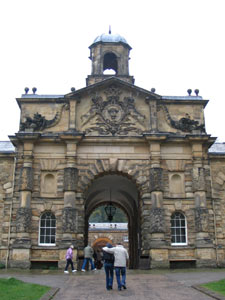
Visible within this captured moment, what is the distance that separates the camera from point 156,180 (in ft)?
69.4

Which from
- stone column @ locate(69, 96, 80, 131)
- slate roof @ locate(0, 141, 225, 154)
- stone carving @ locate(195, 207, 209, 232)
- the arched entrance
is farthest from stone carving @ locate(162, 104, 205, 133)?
stone column @ locate(69, 96, 80, 131)

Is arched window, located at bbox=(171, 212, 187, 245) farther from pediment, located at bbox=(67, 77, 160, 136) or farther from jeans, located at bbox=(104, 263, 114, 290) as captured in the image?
jeans, located at bbox=(104, 263, 114, 290)

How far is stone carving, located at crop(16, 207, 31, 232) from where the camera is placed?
66.8ft

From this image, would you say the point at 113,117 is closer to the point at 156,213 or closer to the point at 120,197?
the point at 156,213

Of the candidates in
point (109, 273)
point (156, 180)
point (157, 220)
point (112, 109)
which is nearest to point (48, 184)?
point (112, 109)

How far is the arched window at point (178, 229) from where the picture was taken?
21.3 m

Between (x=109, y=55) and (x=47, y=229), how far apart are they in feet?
42.2

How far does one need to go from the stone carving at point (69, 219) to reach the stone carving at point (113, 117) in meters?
4.53

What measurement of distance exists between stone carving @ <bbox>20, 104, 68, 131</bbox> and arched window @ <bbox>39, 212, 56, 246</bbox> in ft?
15.9

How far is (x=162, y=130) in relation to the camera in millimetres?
22859

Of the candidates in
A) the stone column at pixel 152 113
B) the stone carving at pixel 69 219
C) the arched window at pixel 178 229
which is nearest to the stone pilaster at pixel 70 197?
the stone carving at pixel 69 219

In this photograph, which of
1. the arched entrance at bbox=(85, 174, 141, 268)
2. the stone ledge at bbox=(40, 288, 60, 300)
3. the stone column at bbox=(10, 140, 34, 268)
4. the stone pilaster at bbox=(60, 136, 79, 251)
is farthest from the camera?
the arched entrance at bbox=(85, 174, 141, 268)

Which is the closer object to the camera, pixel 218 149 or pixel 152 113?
pixel 152 113

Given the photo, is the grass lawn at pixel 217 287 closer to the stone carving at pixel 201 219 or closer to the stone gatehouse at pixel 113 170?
the stone gatehouse at pixel 113 170
